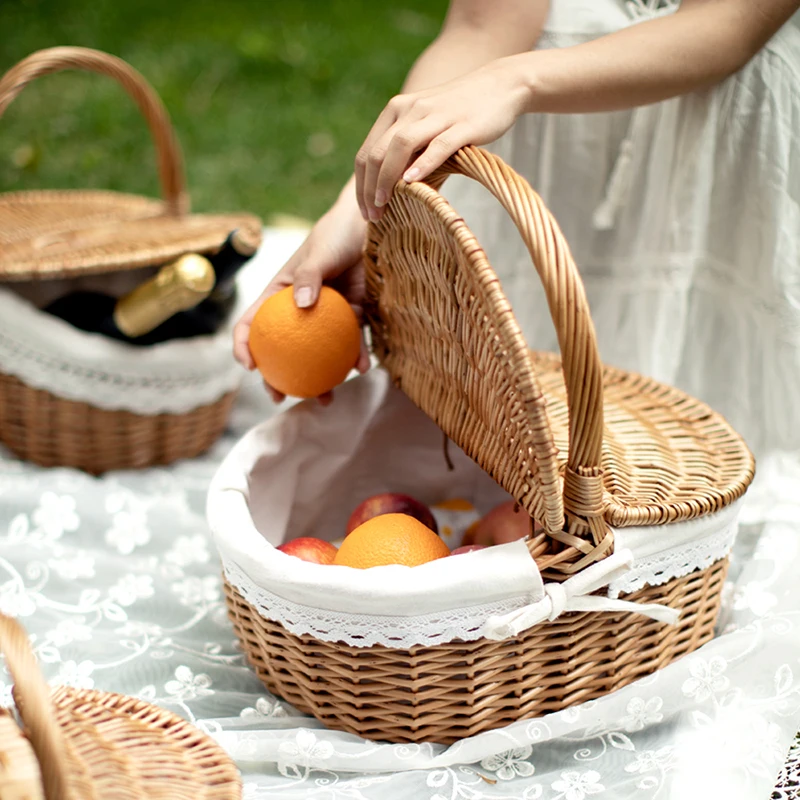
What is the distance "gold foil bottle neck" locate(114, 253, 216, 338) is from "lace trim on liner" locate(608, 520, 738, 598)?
0.66 meters

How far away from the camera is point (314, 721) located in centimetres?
89

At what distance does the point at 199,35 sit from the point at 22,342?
2.15 meters

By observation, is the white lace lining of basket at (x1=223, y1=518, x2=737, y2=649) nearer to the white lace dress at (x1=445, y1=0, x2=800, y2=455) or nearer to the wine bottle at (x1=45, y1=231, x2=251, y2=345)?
the white lace dress at (x1=445, y1=0, x2=800, y2=455)

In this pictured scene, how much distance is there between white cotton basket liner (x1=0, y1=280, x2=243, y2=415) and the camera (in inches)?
49.9

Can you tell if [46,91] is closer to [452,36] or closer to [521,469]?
[452,36]

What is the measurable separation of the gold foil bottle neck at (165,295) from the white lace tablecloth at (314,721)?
0.76ft

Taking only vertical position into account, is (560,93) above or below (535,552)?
above

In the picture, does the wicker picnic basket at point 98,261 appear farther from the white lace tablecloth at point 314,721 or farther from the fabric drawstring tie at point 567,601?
the fabric drawstring tie at point 567,601

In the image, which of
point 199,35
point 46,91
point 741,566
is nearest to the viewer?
point 741,566

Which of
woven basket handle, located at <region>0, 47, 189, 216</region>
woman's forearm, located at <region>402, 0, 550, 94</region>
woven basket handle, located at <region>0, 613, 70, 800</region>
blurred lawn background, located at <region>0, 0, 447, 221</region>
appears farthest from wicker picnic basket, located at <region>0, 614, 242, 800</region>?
blurred lawn background, located at <region>0, 0, 447, 221</region>

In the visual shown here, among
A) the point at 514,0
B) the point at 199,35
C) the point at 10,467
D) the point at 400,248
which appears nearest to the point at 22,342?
the point at 10,467

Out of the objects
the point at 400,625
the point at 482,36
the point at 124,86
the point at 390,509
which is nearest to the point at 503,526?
the point at 390,509

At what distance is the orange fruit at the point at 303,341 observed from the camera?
97 cm

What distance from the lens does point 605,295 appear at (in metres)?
1.28
